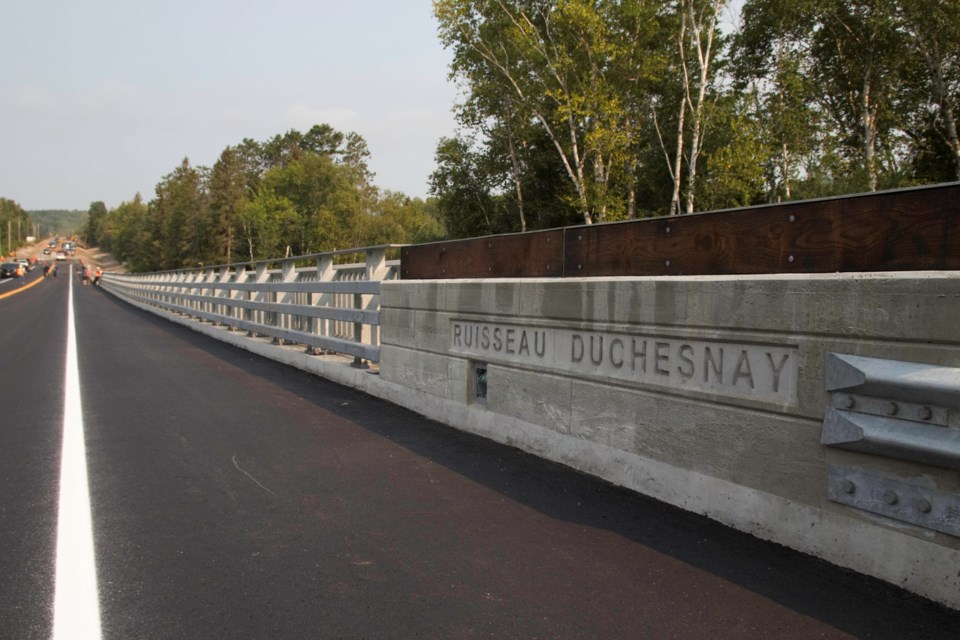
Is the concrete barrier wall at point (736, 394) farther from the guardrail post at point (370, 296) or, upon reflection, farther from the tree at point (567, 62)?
the tree at point (567, 62)

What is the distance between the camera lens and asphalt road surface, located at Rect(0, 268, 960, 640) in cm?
281

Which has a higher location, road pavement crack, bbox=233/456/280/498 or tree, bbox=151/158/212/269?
tree, bbox=151/158/212/269

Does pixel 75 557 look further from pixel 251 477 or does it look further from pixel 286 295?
pixel 286 295

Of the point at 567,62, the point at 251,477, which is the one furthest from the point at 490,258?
the point at 567,62

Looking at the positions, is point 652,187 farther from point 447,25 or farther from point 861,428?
point 861,428

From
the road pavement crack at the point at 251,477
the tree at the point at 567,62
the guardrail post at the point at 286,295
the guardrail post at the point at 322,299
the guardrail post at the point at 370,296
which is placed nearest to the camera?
the road pavement crack at the point at 251,477

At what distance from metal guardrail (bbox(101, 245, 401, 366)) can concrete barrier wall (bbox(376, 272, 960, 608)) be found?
2.74 meters

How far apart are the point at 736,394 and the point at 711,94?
110 feet

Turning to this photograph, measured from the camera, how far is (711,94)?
34094 millimetres

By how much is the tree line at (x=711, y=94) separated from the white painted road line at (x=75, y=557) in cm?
2756

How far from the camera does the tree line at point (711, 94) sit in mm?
28688

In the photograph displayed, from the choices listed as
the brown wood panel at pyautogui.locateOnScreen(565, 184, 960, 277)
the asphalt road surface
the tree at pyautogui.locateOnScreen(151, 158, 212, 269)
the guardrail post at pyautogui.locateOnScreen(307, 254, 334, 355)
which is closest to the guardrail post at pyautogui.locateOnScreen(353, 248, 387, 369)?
the guardrail post at pyautogui.locateOnScreen(307, 254, 334, 355)

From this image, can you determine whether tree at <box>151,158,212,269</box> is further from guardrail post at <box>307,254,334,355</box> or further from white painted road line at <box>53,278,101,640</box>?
white painted road line at <box>53,278,101,640</box>

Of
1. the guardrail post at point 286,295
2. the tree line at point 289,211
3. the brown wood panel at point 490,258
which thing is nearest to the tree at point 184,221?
the tree line at point 289,211
